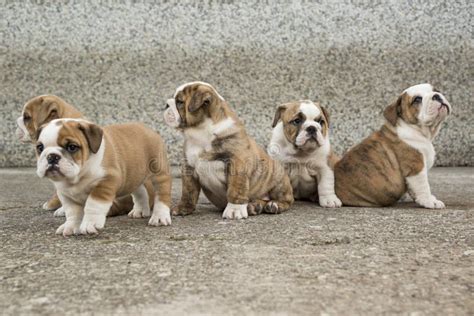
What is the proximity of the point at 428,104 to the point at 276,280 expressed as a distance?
2.73 meters

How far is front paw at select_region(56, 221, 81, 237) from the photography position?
10.6 feet

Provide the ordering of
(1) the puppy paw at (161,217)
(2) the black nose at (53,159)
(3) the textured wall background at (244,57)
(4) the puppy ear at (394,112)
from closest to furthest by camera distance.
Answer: (2) the black nose at (53,159) → (1) the puppy paw at (161,217) → (4) the puppy ear at (394,112) → (3) the textured wall background at (244,57)

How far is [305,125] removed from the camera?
4473mm

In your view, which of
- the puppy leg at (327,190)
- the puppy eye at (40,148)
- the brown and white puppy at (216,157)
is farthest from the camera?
the puppy leg at (327,190)

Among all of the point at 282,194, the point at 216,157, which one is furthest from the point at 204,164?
the point at 282,194

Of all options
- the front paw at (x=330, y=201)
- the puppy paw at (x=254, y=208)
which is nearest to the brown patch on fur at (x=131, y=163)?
the puppy paw at (x=254, y=208)

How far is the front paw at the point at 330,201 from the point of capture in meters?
4.52

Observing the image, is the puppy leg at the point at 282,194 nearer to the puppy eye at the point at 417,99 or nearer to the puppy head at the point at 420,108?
the puppy head at the point at 420,108

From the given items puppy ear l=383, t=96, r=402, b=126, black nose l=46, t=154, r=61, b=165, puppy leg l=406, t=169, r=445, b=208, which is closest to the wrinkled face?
black nose l=46, t=154, r=61, b=165

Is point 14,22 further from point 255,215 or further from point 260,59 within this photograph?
point 255,215

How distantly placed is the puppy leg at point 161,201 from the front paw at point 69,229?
1.57ft

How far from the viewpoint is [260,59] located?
295 inches

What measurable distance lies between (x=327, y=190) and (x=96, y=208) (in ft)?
6.61

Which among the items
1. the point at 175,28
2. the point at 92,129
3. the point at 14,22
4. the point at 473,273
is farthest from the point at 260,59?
the point at 473,273
